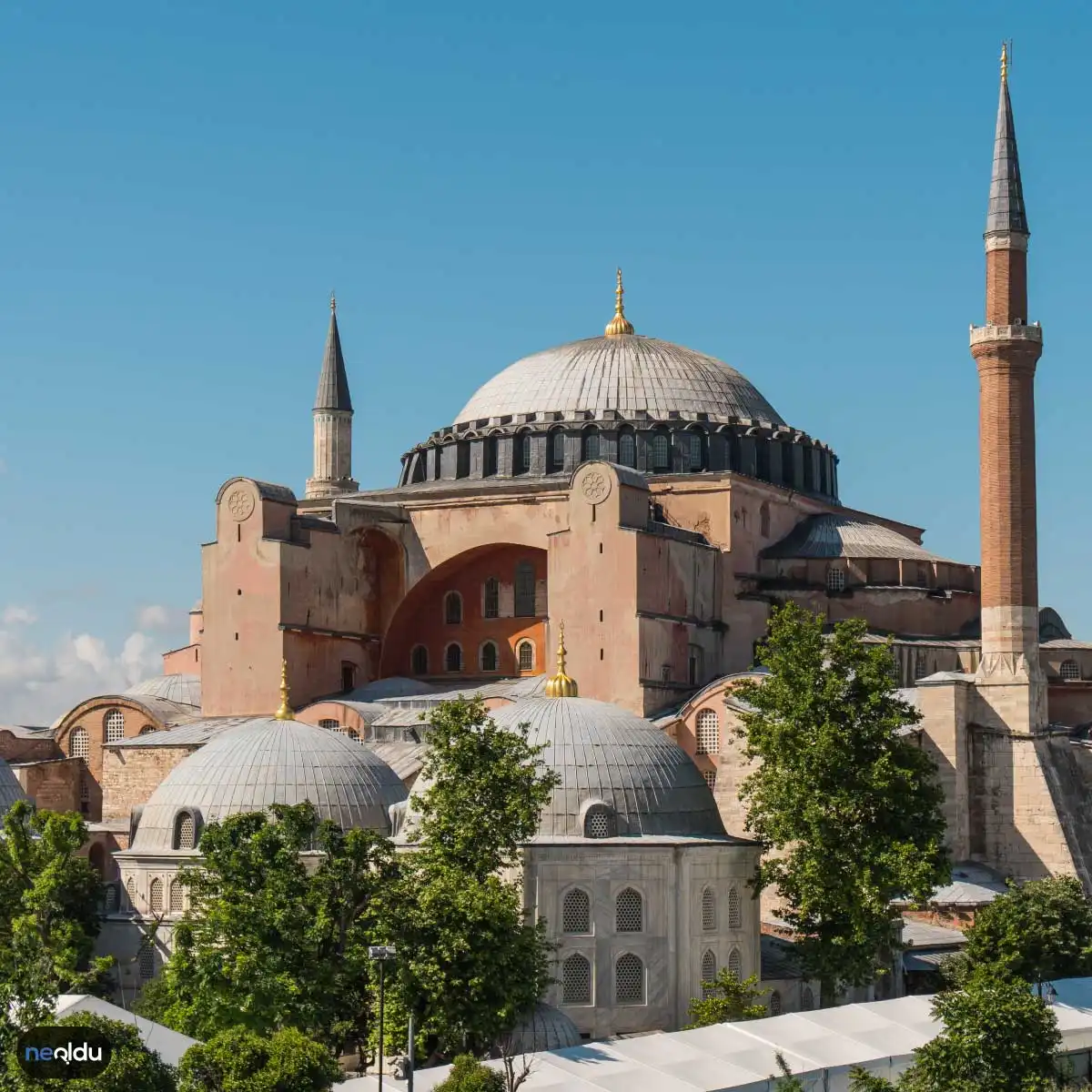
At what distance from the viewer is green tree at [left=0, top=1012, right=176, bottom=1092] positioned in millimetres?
19312

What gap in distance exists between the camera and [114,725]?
39469 millimetres

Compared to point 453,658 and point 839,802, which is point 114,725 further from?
point 839,802

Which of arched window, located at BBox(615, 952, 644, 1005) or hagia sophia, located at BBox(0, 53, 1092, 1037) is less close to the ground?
hagia sophia, located at BBox(0, 53, 1092, 1037)

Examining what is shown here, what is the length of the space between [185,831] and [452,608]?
1046cm

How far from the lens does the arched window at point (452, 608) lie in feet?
132

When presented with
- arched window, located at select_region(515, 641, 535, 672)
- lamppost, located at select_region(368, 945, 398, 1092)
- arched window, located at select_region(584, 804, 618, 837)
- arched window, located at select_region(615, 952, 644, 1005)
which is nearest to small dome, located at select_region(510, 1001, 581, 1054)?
arched window, located at select_region(615, 952, 644, 1005)

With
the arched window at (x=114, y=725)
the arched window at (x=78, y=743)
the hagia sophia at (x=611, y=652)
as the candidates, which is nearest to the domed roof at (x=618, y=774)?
the hagia sophia at (x=611, y=652)

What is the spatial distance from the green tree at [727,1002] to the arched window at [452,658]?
12.0 m

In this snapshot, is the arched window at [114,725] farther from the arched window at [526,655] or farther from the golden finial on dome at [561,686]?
the golden finial on dome at [561,686]

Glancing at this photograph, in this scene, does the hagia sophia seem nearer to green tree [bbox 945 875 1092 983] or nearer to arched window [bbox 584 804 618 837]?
arched window [bbox 584 804 618 837]

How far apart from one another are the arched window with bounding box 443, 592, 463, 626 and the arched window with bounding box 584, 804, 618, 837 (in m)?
11.6

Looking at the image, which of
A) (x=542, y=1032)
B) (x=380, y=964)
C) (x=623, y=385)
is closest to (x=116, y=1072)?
(x=380, y=964)

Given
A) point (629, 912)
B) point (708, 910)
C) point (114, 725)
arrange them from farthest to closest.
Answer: point (114, 725) < point (708, 910) < point (629, 912)

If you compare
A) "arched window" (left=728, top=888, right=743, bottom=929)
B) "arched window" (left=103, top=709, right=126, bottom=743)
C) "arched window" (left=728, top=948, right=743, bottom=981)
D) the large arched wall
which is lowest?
"arched window" (left=728, top=948, right=743, bottom=981)
